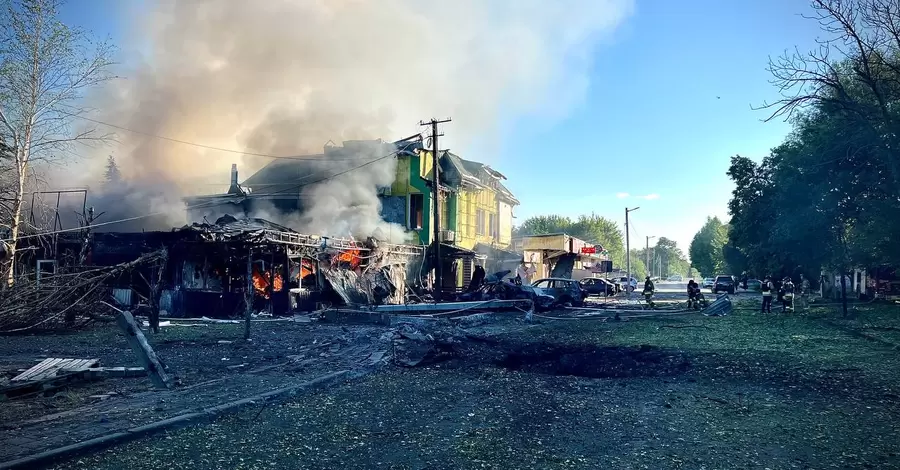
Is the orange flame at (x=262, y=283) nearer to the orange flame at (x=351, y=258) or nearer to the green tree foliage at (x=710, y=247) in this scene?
the orange flame at (x=351, y=258)

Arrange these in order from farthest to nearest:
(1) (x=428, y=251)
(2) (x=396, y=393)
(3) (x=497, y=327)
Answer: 1. (1) (x=428, y=251)
2. (3) (x=497, y=327)
3. (2) (x=396, y=393)

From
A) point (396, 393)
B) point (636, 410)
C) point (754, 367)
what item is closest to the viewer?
point (636, 410)

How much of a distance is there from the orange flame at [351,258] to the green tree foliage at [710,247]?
6337 cm

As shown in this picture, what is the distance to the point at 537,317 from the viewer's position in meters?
22.3

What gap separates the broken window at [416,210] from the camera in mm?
36344

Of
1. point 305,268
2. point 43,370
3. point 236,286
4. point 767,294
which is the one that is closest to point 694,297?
point 767,294

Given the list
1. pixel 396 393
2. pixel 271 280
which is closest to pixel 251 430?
pixel 396 393

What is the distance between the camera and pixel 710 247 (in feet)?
267

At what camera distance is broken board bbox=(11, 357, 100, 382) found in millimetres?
7959

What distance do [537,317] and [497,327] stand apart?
3.61 m

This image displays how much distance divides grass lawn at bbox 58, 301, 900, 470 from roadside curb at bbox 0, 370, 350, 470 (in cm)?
12

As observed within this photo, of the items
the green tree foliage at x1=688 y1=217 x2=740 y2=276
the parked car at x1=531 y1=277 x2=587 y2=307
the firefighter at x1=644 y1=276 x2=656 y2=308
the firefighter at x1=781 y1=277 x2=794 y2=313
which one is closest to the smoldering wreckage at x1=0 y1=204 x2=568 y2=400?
the parked car at x1=531 y1=277 x2=587 y2=307

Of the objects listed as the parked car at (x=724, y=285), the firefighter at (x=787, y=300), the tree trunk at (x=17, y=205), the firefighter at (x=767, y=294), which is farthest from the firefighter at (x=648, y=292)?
the tree trunk at (x=17, y=205)

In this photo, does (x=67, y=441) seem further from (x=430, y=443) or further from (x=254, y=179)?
(x=254, y=179)
